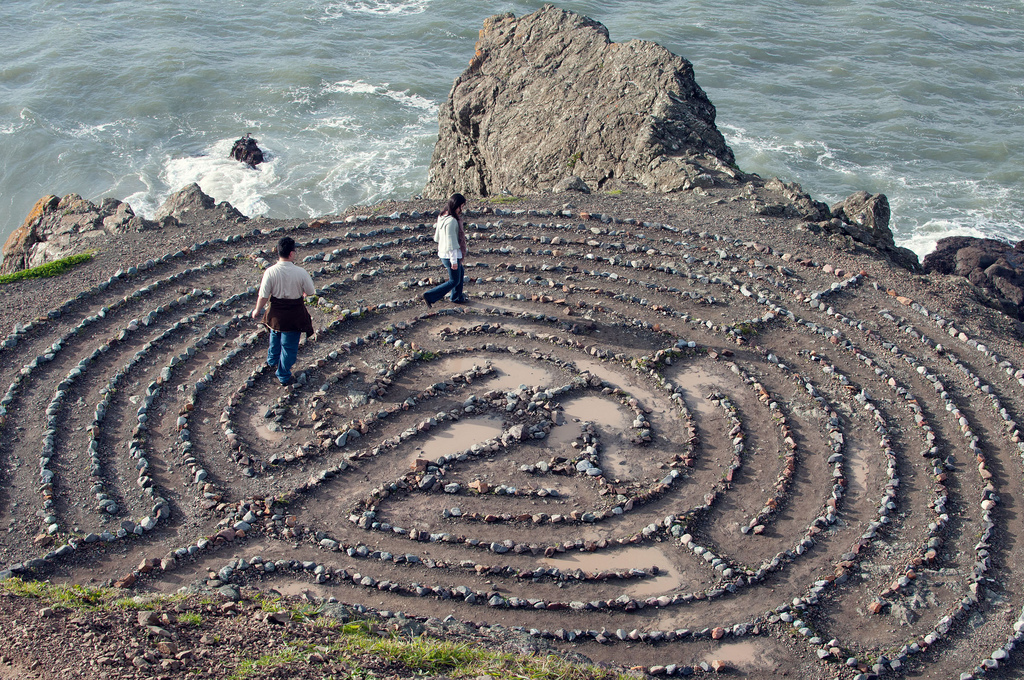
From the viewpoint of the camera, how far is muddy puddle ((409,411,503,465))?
42.8ft

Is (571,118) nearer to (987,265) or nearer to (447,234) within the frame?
(447,234)

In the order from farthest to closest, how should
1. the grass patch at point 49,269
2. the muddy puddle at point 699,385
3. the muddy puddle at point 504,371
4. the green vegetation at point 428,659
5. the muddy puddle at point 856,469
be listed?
the grass patch at point 49,269, the muddy puddle at point 504,371, the muddy puddle at point 699,385, the muddy puddle at point 856,469, the green vegetation at point 428,659

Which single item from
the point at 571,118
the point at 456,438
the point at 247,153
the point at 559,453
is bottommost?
the point at 559,453

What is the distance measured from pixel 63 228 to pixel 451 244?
1192cm

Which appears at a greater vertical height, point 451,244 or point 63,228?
point 451,244

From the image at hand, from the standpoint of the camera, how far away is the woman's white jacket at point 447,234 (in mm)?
14938

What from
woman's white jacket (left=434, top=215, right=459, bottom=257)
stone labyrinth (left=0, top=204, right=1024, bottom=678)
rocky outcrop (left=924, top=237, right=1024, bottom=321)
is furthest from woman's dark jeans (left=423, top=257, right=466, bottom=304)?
rocky outcrop (left=924, top=237, right=1024, bottom=321)

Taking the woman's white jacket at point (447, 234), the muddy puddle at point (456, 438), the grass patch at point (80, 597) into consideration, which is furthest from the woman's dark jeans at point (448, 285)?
the grass patch at point (80, 597)

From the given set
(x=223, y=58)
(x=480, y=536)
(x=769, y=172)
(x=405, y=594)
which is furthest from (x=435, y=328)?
(x=223, y=58)

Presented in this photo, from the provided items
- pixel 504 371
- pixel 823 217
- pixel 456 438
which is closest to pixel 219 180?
pixel 504 371

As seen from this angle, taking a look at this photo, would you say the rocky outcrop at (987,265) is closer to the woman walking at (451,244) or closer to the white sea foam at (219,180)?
the woman walking at (451,244)

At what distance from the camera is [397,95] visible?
41719mm

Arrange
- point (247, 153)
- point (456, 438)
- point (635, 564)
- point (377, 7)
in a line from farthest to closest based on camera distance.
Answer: point (377, 7), point (247, 153), point (456, 438), point (635, 564)

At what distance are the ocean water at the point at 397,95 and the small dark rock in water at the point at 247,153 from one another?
403mm
